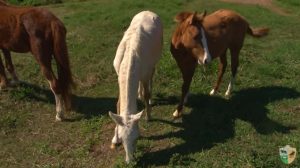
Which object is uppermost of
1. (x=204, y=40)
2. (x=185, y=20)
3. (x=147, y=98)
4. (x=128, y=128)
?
(x=185, y=20)

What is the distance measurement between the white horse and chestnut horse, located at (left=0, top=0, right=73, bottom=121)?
4.18ft

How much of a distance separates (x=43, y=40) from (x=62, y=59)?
45cm

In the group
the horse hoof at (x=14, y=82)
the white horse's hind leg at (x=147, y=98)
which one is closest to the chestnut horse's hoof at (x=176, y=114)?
the white horse's hind leg at (x=147, y=98)

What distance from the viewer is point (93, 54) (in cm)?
1103

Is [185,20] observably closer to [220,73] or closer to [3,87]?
[220,73]

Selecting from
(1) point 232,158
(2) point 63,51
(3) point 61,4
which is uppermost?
(2) point 63,51

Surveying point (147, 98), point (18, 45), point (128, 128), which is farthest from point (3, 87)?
point (128, 128)

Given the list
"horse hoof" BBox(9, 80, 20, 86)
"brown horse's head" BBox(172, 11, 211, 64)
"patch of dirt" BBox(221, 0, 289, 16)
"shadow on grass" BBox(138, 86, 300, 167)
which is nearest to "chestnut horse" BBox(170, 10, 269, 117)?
"brown horse's head" BBox(172, 11, 211, 64)

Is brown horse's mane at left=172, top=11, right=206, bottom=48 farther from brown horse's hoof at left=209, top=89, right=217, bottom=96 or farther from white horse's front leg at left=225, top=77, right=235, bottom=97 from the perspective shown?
white horse's front leg at left=225, top=77, right=235, bottom=97

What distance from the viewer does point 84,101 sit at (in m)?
9.10

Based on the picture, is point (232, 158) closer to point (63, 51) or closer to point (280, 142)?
point (280, 142)

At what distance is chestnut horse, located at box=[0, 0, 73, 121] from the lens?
26.4 feet

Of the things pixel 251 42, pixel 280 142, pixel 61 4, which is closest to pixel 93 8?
pixel 61 4

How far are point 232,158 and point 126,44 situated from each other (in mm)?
2305
